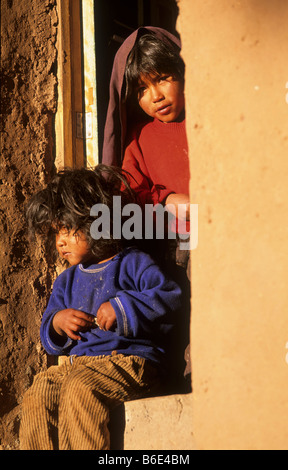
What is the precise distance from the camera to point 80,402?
1911 mm

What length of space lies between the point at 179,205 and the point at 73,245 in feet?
1.54

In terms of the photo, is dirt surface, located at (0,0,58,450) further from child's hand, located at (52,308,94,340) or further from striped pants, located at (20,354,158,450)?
striped pants, located at (20,354,158,450)

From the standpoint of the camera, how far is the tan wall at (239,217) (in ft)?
4.69

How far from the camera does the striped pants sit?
1885mm

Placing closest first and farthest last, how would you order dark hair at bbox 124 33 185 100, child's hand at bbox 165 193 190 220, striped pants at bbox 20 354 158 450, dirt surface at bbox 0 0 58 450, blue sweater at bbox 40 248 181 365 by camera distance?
striped pants at bbox 20 354 158 450 → blue sweater at bbox 40 248 181 365 → child's hand at bbox 165 193 190 220 → dark hair at bbox 124 33 185 100 → dirt surface at bbox 0 0 58 450

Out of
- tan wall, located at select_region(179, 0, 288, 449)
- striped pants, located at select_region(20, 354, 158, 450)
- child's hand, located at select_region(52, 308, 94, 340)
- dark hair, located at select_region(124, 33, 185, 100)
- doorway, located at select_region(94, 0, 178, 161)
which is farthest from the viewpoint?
doorway, located at select_region(94, 0, 178, 161)

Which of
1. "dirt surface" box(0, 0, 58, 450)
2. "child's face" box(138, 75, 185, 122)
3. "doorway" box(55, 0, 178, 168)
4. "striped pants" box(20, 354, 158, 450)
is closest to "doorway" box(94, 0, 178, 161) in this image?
"doorway" box(55, 0, 178, 168)

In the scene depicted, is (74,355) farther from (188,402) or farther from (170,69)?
(170,69)

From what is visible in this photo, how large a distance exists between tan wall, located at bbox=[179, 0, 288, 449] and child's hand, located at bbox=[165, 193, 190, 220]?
853 mm

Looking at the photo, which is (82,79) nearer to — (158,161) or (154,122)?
(154,122)

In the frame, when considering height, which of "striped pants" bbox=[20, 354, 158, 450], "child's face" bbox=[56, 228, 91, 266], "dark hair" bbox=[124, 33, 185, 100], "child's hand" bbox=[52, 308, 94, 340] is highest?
"dark hair" bbox=[124, 33, 185, 100]

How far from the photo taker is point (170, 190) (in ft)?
8.41

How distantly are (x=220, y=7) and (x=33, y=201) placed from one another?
4.22ft

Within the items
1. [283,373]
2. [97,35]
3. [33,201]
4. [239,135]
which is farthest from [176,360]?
[97,35]
